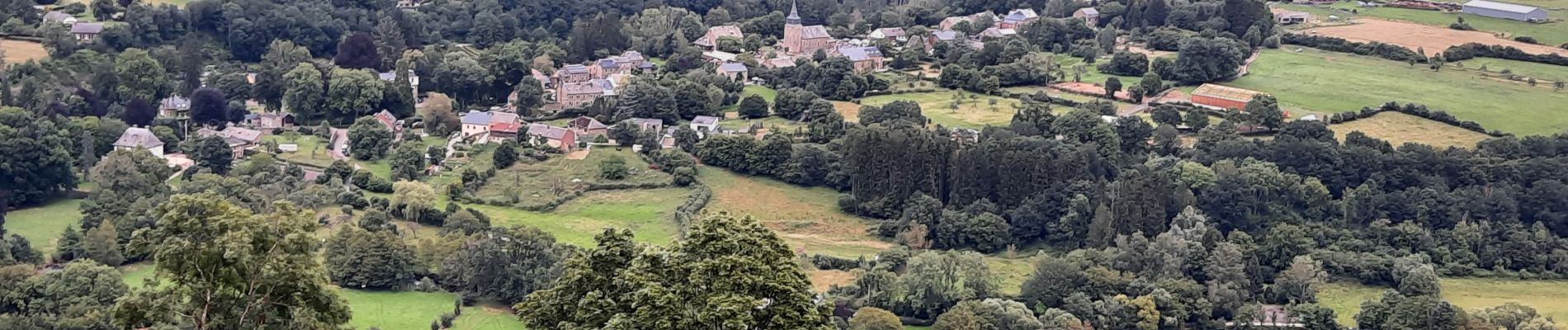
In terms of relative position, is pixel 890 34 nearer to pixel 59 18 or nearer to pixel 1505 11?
pixel 1505 11

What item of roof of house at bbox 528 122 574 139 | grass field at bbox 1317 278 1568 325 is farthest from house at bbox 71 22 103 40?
grass field at bbox 1317 278 1568 325

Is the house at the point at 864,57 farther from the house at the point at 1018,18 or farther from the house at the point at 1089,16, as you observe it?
the house at the point at 1089,16

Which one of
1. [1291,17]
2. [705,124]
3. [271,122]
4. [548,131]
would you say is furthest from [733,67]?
[1291,17]

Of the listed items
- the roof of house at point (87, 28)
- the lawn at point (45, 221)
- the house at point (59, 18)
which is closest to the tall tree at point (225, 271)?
the lawn at point (45, 221)

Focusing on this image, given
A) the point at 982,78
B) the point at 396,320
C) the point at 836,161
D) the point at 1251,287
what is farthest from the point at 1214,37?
the point at 396,320

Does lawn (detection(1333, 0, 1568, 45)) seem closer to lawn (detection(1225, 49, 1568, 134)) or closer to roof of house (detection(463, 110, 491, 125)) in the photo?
lawn (detection(1225, 49, 1568, 134))

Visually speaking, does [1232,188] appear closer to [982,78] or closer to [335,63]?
[982,78]
